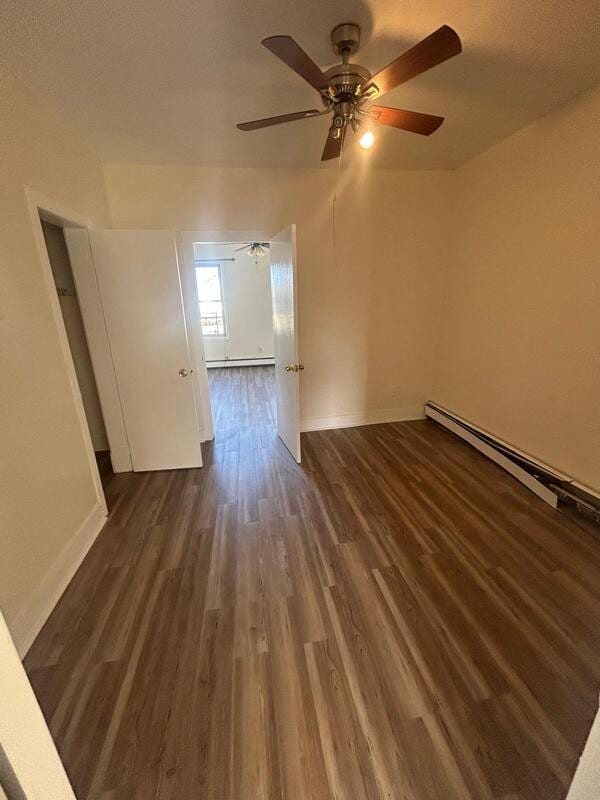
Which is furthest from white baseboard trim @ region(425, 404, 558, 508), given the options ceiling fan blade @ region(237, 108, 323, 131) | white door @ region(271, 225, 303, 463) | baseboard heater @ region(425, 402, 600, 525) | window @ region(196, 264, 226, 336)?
window @ region(196, 264, 226, 336)

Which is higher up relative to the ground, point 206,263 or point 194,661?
point 206,263

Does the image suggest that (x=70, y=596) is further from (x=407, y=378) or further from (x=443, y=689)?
(x=407, y=378)

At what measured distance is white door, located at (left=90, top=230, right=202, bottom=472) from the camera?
251 centimetres

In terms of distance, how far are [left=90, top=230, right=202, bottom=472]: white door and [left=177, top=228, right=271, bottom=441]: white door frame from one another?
509 millimetres

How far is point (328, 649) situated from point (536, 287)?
2.83 m

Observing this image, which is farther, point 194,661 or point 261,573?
point 261,573

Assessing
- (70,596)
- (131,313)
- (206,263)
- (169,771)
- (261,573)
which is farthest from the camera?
(206,263)

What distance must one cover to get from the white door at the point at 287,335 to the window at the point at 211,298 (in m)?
3.87

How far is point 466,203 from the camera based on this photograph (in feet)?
10.3

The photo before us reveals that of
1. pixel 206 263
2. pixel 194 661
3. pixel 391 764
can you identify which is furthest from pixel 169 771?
pixel 206 263

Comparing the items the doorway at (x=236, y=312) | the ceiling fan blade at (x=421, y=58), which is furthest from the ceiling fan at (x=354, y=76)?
the doorway at (x=236, y=312)

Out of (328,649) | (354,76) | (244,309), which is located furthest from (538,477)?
(244,309)

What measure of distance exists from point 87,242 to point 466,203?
340 centimetres

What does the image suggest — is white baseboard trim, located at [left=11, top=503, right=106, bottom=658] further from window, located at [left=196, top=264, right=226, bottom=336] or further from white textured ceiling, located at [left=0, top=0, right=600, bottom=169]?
window, located at [left=196, top=264, right=226, bottom=336]
